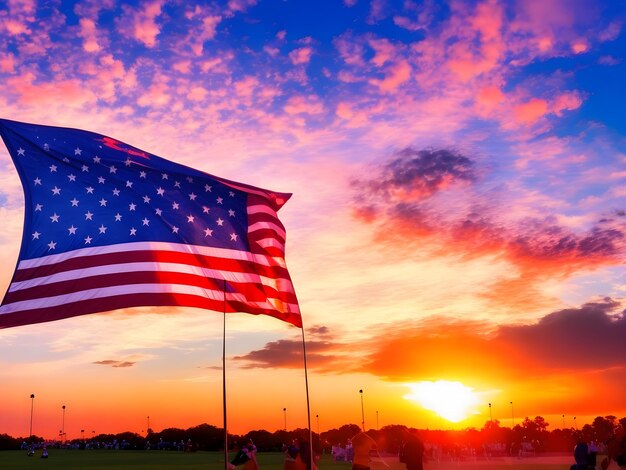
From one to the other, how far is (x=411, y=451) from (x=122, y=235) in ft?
33.4

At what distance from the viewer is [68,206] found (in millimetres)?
14758

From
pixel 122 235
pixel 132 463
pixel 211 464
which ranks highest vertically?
pixel 122 235

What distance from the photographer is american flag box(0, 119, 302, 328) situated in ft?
46.2

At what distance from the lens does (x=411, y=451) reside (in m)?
20.5

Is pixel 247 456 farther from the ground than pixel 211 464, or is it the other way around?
pixel 247 456

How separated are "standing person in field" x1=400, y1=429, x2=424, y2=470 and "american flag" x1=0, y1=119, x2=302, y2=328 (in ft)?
20.2

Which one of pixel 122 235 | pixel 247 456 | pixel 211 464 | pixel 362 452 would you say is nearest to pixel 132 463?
pixel 211 464

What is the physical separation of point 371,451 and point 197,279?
22.7 feet

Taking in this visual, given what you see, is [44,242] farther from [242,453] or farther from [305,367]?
[242,453]

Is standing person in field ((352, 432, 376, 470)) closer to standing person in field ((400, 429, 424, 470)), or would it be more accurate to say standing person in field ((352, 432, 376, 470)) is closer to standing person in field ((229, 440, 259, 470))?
standing person in field ((400, 429, 424, 470))

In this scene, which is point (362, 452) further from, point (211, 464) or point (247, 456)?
point (211, 464)

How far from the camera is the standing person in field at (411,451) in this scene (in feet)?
67.3

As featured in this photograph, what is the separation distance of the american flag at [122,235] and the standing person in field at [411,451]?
6.16m

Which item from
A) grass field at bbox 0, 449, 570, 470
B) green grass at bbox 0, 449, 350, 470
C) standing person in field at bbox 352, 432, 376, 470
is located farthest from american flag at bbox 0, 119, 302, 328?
green grass at bbox 0, 449, 350, 470
